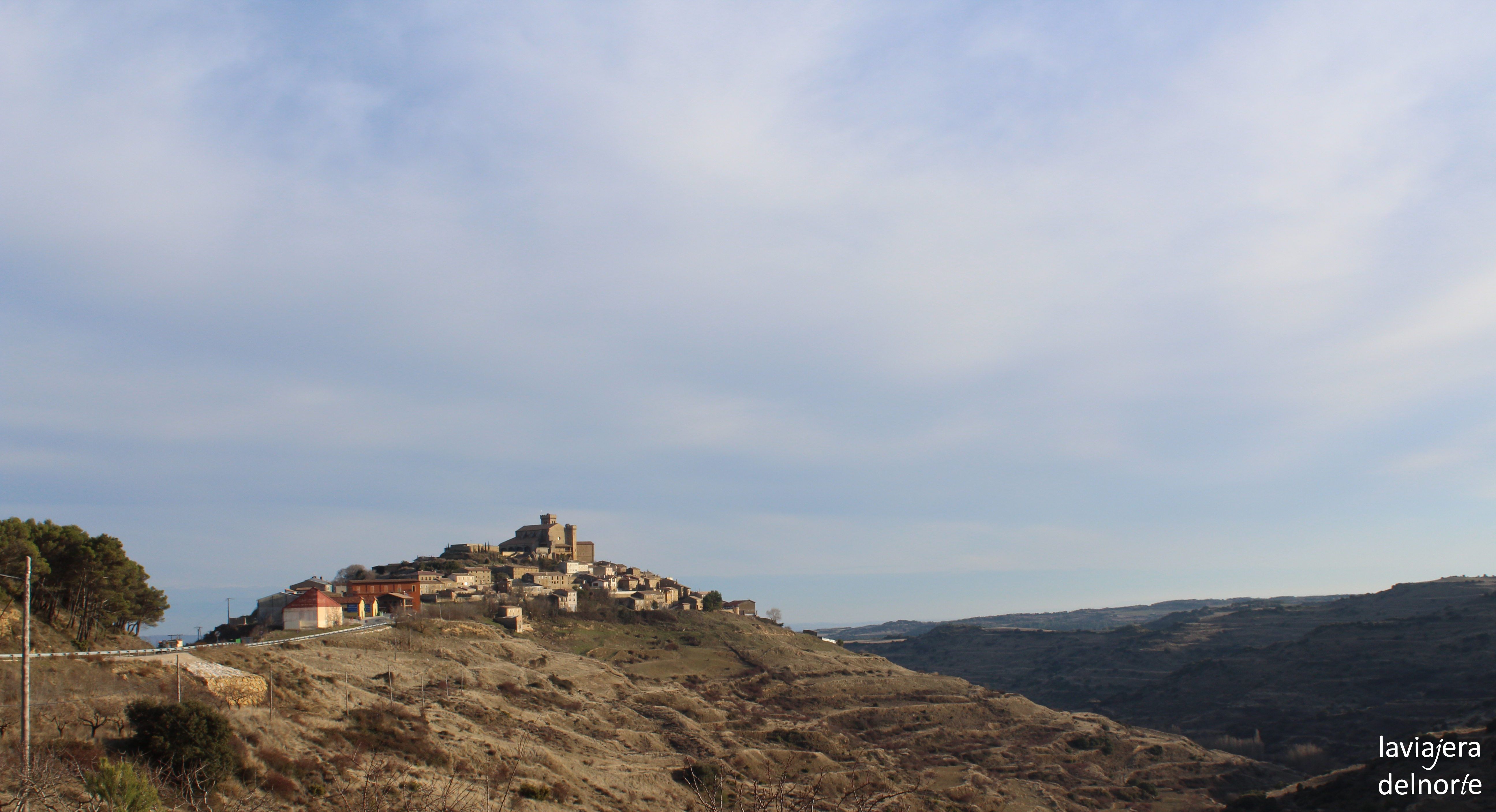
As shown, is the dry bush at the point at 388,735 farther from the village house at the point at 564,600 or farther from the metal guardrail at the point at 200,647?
the village house at the point at 564,600

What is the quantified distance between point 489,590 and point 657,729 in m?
44.0

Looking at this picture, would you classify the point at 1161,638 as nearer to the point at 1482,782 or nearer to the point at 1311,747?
the point at 1311,747

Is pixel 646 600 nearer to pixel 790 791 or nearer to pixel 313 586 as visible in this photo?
pixel 313 586

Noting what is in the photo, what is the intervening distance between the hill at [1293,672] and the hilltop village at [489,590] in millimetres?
62143

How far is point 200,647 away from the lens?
44.2 m

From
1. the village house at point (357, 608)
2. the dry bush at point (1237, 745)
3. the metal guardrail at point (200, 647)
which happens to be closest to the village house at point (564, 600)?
the village house at point (357, 608)

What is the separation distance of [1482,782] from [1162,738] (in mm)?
48471

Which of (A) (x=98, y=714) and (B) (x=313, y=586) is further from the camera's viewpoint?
(B) (x=313, y=586)

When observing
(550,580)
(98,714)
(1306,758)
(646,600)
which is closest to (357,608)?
(550,580)

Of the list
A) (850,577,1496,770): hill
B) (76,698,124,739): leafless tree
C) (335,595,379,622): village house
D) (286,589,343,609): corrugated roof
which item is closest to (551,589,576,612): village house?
(335,595,379,622): village house

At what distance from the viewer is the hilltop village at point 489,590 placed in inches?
2613

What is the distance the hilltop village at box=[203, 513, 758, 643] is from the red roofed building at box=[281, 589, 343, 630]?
6 centimetres

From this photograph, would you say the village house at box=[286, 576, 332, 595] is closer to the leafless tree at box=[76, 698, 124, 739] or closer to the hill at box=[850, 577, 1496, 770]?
the leafless tree at box=[76, 698, 124, 739]

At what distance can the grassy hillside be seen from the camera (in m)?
34.7
